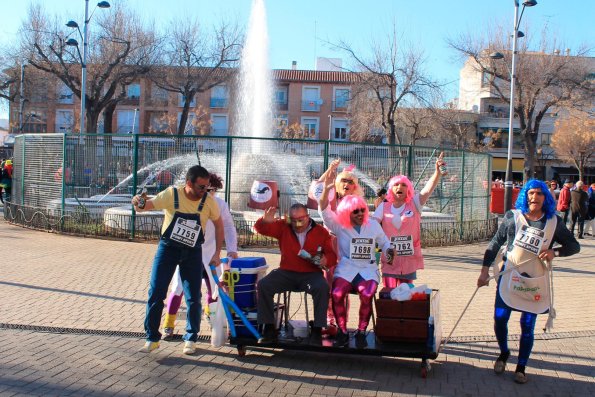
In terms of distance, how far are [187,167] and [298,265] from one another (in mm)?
8529

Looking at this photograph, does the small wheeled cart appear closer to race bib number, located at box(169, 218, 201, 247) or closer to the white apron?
the white apron

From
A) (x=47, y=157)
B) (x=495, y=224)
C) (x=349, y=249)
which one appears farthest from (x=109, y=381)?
(x=495, y=224)

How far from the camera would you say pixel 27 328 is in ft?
22.1

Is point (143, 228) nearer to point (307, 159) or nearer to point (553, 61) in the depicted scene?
point (307, 159)

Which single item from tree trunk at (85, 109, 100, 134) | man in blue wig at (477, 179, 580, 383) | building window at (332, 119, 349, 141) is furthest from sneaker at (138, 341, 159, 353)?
building window at (332, 119, 349, 141)

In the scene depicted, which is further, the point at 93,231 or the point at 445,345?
the point at 93,231

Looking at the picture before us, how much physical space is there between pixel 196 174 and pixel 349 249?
61.6 inches

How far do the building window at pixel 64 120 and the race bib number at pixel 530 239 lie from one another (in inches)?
2248

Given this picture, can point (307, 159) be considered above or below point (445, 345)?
above

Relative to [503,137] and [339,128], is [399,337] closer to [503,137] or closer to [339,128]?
[339,128]

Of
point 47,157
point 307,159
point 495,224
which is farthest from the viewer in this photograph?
point 495,224

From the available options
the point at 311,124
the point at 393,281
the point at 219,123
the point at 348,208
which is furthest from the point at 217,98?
the point at 348,208

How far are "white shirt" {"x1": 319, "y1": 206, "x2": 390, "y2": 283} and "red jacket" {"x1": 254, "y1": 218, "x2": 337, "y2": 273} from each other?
0.39 ft

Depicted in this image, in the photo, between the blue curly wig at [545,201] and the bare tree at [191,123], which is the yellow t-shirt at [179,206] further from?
the bare tree at [191,123]
